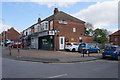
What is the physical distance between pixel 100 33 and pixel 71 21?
4043 centimetres

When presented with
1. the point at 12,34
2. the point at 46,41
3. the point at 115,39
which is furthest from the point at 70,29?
the point at 12,34

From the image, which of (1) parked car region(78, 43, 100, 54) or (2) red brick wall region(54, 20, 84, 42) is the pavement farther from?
(2) red brick wall region(54, 20, 84, 42)

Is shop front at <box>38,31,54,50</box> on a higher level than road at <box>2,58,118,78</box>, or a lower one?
higher

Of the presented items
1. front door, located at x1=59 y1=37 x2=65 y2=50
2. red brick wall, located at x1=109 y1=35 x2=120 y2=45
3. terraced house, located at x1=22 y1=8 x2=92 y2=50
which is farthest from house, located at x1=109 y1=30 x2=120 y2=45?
front door, located at x1=59 y1=37 x2=65 y2=50

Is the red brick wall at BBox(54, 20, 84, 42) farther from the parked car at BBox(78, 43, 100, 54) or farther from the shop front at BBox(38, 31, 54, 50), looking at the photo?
the parked car at BBox(78, 43, 100, 54)

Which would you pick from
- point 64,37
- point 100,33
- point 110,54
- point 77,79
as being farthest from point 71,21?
point 100,33

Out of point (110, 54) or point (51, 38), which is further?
point (51, 38)

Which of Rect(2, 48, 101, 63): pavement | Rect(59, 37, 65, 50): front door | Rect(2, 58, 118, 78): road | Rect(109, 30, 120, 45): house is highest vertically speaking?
Rect(109, 30, 120, 45): house

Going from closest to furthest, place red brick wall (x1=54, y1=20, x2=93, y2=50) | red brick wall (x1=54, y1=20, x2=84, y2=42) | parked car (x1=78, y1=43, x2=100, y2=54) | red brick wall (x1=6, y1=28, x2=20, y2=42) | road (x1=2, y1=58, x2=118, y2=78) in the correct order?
1. road (x1=2, y1=58, x2=118, y2=78)
2. parked car (x1=78, y1=43, x2=100, y2=54)
3. red brick wall (x1=54, y1=20, x2=93, y2=50)
4. red brick wall (x1=54, y1=20, x2=84, y2=42)
5. red brick wall (x1=6, y1=28, x2=20, y2=42)

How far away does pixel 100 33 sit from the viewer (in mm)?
64688

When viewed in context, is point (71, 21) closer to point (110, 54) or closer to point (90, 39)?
point (90, 39)

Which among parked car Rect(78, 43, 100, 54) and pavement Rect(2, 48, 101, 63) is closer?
pavement Rect(2, 48, 101, 63)

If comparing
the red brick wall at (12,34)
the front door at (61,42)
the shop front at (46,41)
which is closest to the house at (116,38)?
the front door at (61,42)

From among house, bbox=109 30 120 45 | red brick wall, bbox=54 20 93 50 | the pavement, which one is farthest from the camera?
house, bbox=109 30 120 45
